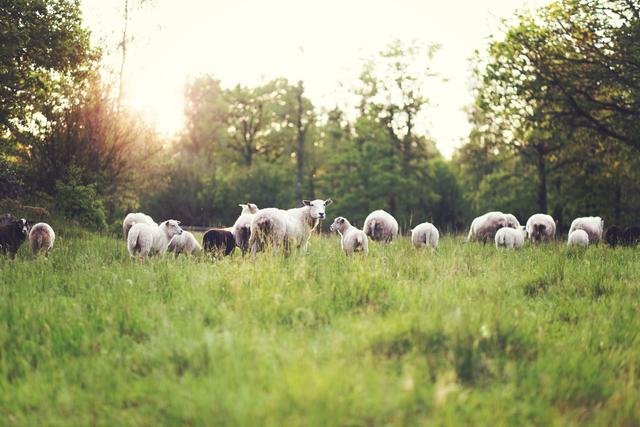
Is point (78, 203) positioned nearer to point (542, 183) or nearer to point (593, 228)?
point (593, 228)

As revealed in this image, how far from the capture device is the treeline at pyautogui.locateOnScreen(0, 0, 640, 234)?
17.2m

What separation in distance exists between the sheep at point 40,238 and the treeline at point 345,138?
208 inches

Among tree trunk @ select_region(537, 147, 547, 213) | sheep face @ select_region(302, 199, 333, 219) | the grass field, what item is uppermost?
tree trunk @ select_region(537, 147, 547, 213)

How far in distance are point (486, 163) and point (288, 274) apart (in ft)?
119

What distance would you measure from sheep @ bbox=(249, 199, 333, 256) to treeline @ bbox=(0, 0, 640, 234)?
19.6 ft

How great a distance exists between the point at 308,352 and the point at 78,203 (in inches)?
671

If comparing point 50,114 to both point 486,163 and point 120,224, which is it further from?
point 486,163

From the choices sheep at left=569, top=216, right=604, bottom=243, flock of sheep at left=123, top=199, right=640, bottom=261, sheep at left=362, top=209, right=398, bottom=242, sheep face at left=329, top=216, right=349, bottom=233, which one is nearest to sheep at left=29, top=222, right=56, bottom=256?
flock of sheep at left=123, top=199, right=640, bottom=261

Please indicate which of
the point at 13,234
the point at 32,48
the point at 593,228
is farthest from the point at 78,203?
the point at 593,228

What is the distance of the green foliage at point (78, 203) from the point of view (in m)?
19.1

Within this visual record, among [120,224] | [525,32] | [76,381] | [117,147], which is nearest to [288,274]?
[76,381]

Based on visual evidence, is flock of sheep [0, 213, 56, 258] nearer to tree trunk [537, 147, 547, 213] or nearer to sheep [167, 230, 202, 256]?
sheep [167, 230, 202, 256]

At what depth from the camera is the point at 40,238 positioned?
502 inches

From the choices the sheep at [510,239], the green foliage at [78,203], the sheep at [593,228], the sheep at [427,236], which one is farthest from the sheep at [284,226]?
the sheep at [593,228]
